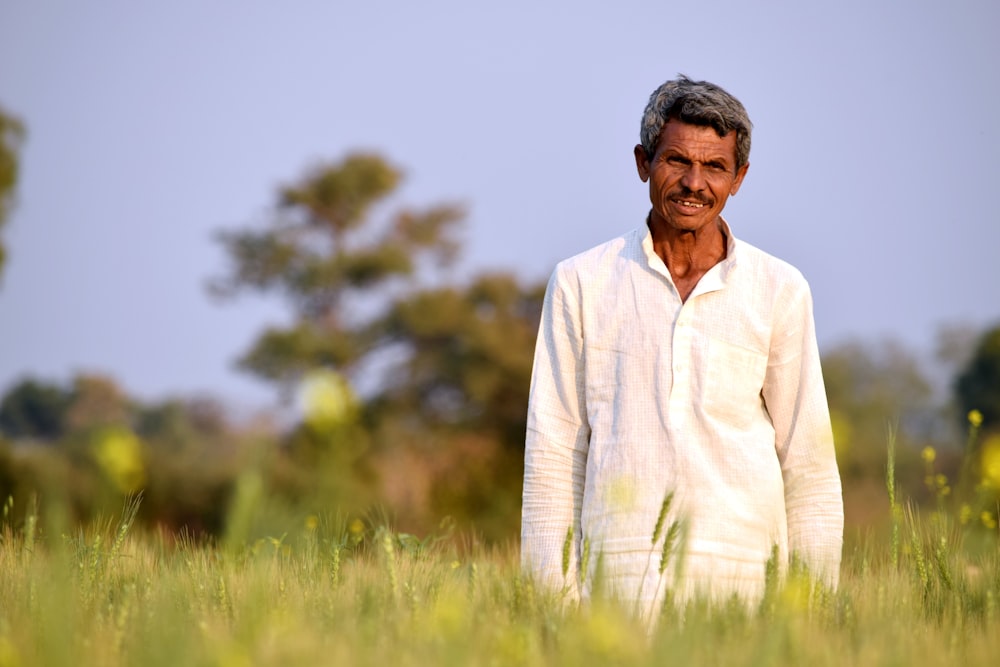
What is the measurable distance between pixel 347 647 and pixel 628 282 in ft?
5.83

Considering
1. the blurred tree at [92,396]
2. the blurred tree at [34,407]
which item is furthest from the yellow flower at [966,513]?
the blurred tree at [34,407]

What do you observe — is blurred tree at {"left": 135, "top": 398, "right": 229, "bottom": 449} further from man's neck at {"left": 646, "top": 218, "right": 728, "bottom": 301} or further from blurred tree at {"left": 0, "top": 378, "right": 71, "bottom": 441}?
man's neck at {"left": 646, "top": 218, "right": 728, "bottom": 301}

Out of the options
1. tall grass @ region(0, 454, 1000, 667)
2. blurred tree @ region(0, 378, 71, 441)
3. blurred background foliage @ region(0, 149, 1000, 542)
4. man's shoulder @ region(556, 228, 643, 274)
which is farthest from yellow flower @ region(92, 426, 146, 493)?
blurred tree @ region(0, 378, 71, 441)

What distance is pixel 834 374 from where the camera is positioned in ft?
89.1

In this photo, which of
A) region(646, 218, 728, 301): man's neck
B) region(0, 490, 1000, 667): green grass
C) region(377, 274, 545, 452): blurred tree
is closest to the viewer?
region(0, 490, 1000, 667): green grass

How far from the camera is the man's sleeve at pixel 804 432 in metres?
3.83

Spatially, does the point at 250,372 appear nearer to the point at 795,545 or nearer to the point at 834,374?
the point at 834,374

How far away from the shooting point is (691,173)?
3771 millimetres

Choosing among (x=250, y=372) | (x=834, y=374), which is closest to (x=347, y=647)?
(x=834, y=374)

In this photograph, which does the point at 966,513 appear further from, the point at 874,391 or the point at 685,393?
the point at 874,391

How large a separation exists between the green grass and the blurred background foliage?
42.9ft

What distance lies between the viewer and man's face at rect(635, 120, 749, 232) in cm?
379

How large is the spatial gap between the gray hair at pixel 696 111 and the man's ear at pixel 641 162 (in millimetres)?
44

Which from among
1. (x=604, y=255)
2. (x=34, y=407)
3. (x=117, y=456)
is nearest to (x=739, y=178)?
(x=604, y=255)
